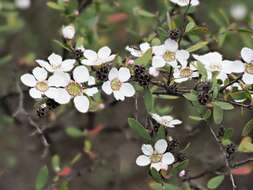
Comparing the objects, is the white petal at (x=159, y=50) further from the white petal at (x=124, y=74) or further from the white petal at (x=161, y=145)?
the white petal at (x=161, y=145)

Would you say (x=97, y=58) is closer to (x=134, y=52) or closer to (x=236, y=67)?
(x=134, y=52)

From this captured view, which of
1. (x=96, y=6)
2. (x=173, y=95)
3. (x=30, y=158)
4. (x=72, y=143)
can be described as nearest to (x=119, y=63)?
(x=173, y=95)

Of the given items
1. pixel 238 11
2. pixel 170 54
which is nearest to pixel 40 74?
pixel 170 54

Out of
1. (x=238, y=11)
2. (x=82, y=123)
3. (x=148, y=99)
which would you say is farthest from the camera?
(x=238, y=11)

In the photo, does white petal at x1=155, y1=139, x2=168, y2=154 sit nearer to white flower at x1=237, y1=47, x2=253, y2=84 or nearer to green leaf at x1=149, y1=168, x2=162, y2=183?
green leaf at x1=149, y1=168, x2=162, y2=183

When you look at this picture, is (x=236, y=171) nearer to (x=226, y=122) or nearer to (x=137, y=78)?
(x=137, y=78)

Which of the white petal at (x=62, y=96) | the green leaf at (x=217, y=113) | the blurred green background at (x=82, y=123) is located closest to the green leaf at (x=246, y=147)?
the green leaf at (x=217, y=113)

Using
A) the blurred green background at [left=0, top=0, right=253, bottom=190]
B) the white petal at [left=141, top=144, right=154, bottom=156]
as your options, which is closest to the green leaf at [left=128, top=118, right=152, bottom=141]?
the white petal at [left=141, top=144, right=154, bottom=156]
